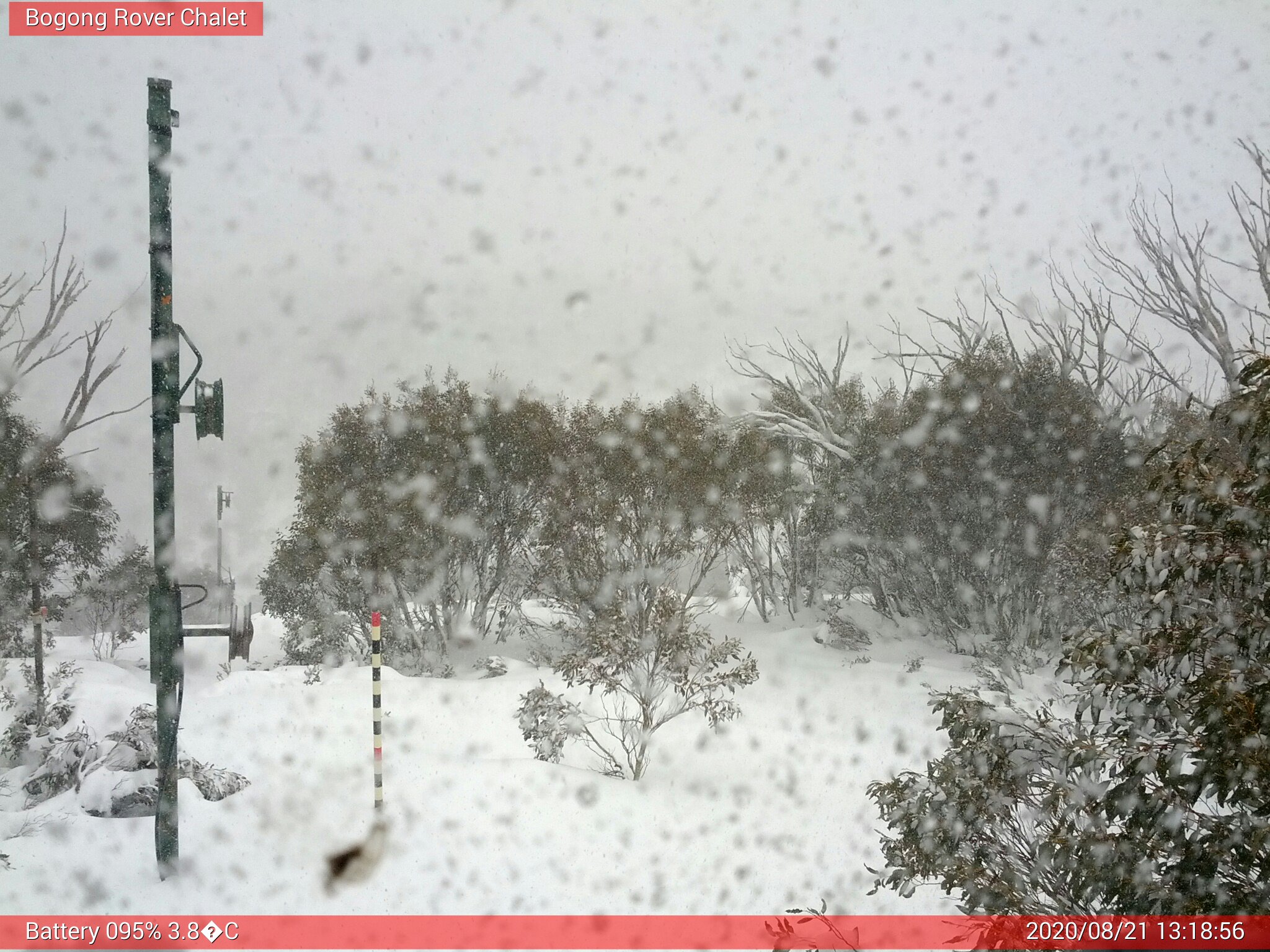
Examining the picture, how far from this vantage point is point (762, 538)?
70.7 ft

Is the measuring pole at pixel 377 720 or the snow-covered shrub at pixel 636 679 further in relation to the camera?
the snow-covered shrub at pixel 636 679

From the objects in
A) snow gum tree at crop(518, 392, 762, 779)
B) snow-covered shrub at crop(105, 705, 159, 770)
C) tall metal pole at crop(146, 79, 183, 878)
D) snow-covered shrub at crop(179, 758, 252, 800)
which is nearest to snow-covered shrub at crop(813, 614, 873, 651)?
snow gum tree at crop(518, 392, 762, 779)

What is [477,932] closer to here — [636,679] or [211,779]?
[211,779]

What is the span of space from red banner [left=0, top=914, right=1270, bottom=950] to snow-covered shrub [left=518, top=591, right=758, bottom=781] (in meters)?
2.82

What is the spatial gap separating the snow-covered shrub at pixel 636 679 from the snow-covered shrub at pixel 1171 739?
4488 millimetres

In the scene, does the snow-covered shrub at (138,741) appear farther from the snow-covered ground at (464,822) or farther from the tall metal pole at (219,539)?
the tall metal pole at (219,539)

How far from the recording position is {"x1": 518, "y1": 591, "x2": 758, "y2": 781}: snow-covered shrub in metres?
7.55

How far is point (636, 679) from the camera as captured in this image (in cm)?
795

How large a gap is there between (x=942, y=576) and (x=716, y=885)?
11071 millimetres

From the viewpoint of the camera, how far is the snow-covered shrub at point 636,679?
7555 millimetres

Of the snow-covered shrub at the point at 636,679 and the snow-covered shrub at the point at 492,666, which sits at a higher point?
the snow-covered shrub at the point at 636,679

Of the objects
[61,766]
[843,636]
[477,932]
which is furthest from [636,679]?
[843,636]

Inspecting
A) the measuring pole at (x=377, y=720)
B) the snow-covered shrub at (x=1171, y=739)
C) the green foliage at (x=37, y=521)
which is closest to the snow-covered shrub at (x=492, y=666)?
the green foliage at (x=37, y=521)

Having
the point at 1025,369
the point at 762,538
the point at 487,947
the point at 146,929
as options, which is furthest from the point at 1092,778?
the point at 762,538
